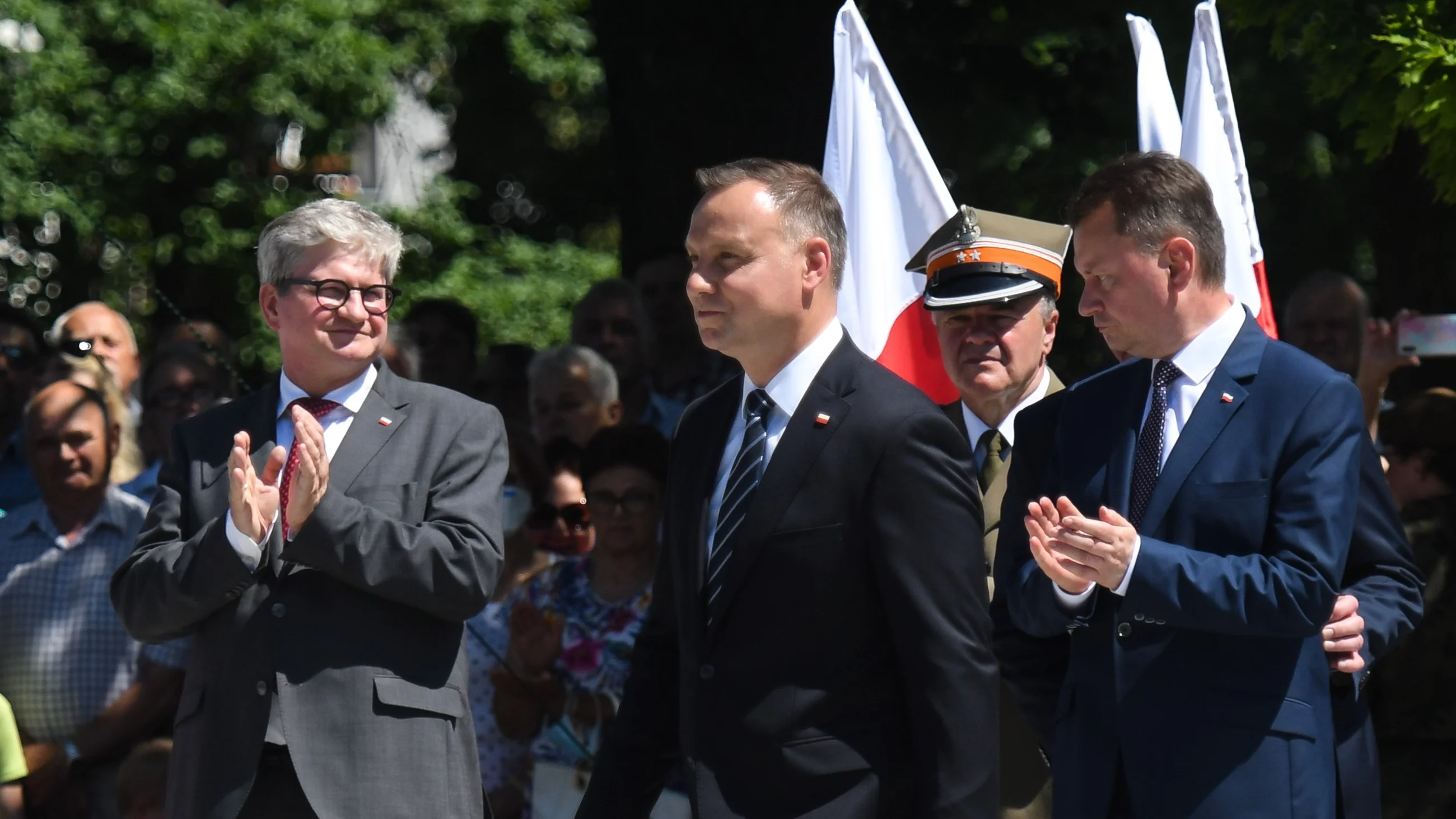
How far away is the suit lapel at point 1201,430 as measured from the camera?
3.64 metres

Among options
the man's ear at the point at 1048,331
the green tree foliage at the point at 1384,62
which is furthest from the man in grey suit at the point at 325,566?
the green tree foliage at the point at 1384,62

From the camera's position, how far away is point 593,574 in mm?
6168

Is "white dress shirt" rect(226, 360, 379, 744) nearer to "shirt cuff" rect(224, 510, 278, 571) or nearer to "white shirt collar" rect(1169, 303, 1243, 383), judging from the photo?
"shirt cuff" rect(224, 510, 278, 571)

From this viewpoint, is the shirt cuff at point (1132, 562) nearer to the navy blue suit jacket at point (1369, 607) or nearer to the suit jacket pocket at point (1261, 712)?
the suit jacket pocket at point (1261, 712)

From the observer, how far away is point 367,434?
14.4 feet

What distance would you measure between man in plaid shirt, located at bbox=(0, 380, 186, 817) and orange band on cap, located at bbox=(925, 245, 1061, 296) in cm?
277

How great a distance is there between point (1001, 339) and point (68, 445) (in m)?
3.27

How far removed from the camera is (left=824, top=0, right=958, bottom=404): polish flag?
213 inches

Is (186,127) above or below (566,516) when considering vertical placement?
above

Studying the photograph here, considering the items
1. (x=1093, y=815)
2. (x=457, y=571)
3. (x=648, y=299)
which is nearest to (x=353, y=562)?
(x=457, y=571)

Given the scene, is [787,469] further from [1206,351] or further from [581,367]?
[581,367]

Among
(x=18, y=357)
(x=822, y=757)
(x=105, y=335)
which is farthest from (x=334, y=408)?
(x=18, y=357)

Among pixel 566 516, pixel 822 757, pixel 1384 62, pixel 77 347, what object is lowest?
pixel 566 516

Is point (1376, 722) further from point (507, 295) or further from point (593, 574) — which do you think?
point (507, 295)
